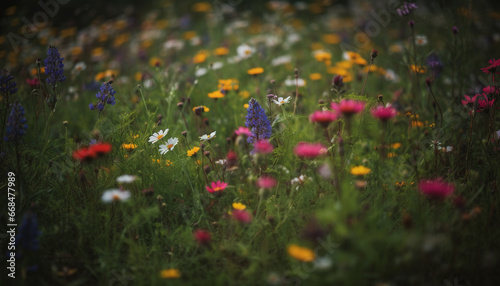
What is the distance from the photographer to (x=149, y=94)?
2691mm

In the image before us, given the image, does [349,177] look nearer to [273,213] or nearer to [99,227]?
[273,213]

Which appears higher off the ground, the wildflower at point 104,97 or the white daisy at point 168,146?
the wildflower at point 104,97

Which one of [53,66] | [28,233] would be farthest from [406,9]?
[28,233]

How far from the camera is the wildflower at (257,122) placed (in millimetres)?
1691

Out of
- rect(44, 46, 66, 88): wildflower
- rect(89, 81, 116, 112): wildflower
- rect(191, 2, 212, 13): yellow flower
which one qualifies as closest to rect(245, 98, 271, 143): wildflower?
rect(89, 81, 116, 112): wildflower

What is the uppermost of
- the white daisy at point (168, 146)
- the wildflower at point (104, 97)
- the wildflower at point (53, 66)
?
the wildflower at point (53, 66)

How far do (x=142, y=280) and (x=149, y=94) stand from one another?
69.1 inches

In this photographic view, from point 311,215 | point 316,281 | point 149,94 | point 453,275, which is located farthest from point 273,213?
point 149,94

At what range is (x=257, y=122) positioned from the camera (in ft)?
5.60

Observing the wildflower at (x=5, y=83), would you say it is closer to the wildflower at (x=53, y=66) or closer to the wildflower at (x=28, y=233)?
the wildflower at (x=53, y=66)

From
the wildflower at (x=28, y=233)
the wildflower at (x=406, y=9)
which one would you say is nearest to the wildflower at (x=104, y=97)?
the wildflower at (x=28, y=233)

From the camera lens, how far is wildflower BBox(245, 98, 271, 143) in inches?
66.6

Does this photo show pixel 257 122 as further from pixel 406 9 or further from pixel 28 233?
pixel 406 9

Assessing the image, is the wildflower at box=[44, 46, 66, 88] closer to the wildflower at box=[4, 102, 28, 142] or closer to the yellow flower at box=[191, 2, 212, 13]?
the wildflower at box=[4, 102, 28, 142]
